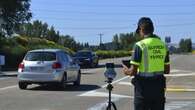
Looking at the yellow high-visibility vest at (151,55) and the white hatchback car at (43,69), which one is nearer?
the yellow high-visibility vest at (151,55)

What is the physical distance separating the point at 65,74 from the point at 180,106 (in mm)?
7481

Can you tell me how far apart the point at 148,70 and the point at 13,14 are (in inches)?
2070

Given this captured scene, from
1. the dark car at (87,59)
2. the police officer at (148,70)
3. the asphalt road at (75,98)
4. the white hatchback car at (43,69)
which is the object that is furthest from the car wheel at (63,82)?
the dark car at (87,59)

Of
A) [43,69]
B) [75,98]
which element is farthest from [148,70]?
[43,69]

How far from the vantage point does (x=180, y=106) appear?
1684 centimetres

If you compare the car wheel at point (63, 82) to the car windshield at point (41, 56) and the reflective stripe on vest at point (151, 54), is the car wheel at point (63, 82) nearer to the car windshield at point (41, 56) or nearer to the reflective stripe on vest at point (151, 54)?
the car windshield at point (41, 56)

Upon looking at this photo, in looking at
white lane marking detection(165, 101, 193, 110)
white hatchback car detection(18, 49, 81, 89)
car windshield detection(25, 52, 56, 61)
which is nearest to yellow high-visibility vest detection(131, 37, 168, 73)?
A: white lane marking detection(165, 101, 193, 110)

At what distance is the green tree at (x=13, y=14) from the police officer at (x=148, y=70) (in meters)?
49.5

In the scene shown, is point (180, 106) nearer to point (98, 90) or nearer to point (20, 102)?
point (20, 102)

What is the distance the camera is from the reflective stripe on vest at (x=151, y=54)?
8.14 metres

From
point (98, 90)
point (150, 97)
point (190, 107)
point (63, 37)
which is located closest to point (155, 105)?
point (150, 97)

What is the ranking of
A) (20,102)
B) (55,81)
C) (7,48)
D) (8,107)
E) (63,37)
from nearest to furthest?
(8,107), (20,102), (55,81), (7,48), (63,37)

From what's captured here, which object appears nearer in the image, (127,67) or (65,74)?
(127,67)

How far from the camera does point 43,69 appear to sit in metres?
22.9
